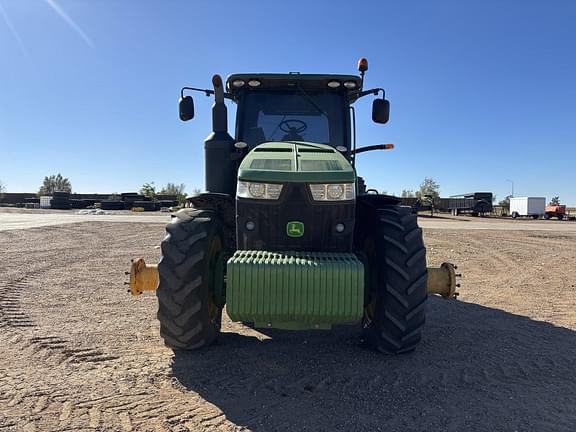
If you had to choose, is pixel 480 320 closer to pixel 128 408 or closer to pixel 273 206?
pixel 273 206

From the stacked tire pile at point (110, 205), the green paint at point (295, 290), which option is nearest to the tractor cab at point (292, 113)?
the green paint at point (295, 290)

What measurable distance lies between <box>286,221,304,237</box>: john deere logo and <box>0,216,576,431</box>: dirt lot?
1.17 meters

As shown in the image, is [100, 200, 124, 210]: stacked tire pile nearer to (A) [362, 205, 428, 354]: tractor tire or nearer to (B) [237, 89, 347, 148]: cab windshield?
(B) [237, 89, 347, 148]: cab windshield

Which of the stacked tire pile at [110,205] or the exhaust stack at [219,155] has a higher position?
the exhaust stack at [219,155]

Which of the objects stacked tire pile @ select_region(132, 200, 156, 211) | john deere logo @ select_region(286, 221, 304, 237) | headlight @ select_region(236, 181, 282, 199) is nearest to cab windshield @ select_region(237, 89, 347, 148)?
headlight @ select_region(236, 181, 282, 199)

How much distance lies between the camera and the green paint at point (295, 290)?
3.29m

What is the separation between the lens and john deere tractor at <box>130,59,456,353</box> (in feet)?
10.9

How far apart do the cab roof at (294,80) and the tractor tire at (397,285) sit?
1.85 metres

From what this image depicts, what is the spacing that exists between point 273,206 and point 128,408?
1.87m

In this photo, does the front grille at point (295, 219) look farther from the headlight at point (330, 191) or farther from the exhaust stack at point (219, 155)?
the exhaust stack at point (219, 155)

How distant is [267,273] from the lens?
10.8 ft

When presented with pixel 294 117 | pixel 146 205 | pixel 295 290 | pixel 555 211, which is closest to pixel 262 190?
pixel 295 290

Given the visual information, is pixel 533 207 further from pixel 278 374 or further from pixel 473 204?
pixel 278 374

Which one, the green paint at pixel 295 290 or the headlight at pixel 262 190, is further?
the headlight at pixel 262 190
